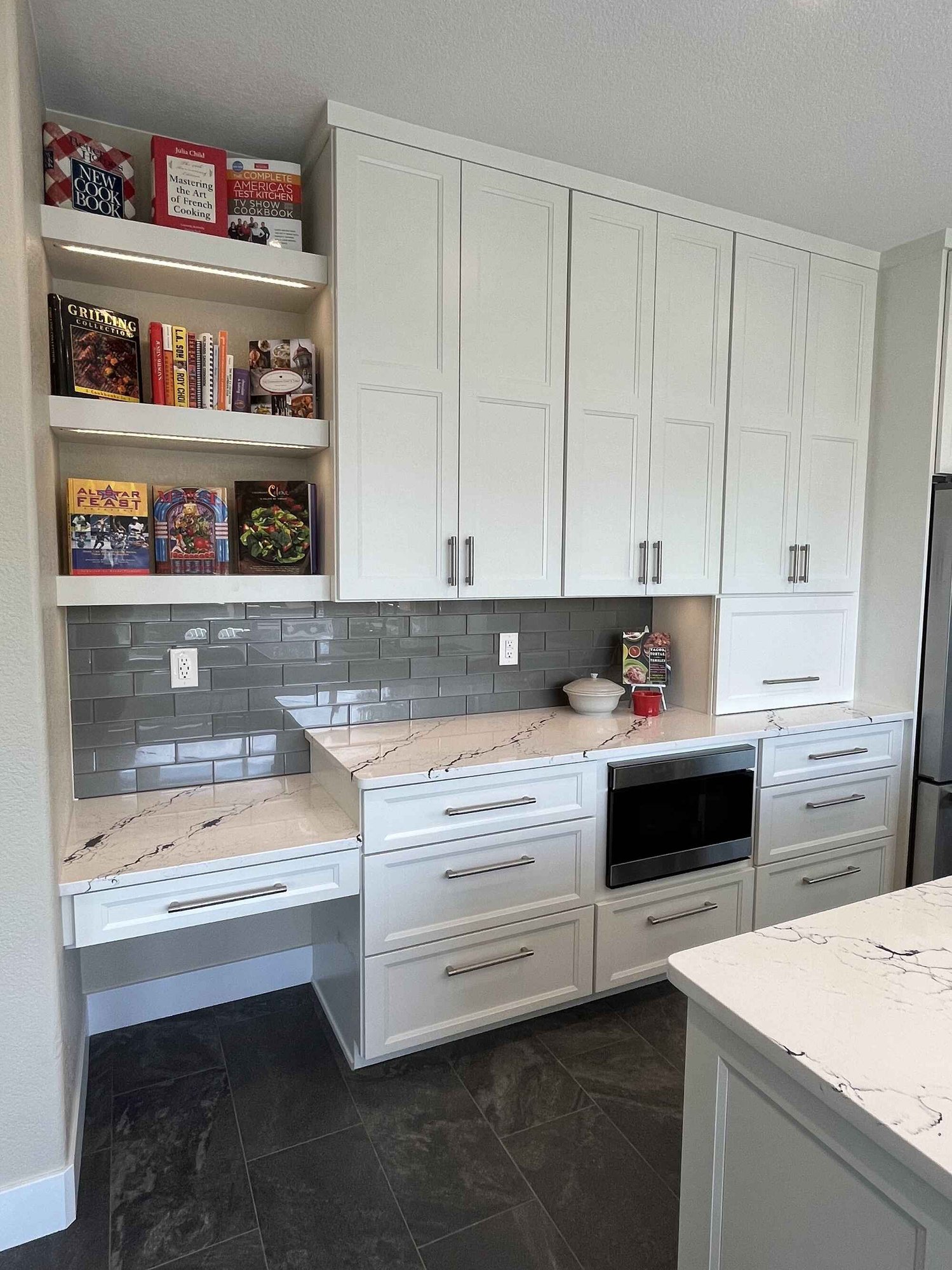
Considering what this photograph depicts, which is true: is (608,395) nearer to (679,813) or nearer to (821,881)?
(679,813)

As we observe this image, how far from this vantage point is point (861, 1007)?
987mm

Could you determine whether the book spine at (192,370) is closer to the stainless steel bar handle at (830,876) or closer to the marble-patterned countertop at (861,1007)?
the marble-patterned countertop at (861,1007)

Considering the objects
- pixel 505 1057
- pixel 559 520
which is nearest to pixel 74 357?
pixel 559 520

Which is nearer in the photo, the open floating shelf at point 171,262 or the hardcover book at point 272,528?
the open floating shelf at point 171,262

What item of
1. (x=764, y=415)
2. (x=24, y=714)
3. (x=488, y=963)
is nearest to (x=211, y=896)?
(x=24, y=714)

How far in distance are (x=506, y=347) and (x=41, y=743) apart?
1713mm

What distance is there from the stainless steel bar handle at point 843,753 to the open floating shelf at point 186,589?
1898 millimetres

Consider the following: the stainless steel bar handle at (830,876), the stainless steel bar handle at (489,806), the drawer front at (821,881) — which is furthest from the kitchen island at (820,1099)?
the stainless steel bar handle at (830,876)

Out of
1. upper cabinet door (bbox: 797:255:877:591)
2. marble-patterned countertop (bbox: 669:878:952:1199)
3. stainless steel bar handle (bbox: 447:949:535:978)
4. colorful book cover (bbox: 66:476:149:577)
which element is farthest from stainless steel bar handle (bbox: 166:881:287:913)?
upper cabinet door (bbox: 797:255:877:591)

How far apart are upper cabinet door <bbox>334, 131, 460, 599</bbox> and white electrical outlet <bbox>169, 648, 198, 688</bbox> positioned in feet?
1.83

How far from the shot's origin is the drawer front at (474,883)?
2.03m

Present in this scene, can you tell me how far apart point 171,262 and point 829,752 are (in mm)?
2725

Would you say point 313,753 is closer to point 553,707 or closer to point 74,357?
point 553,707

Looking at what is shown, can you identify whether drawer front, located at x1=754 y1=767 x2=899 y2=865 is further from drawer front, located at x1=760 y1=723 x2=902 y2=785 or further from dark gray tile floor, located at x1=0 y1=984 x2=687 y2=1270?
dark gray tile floor, located at x1=0 y1=984 x2=687 y2=1270
